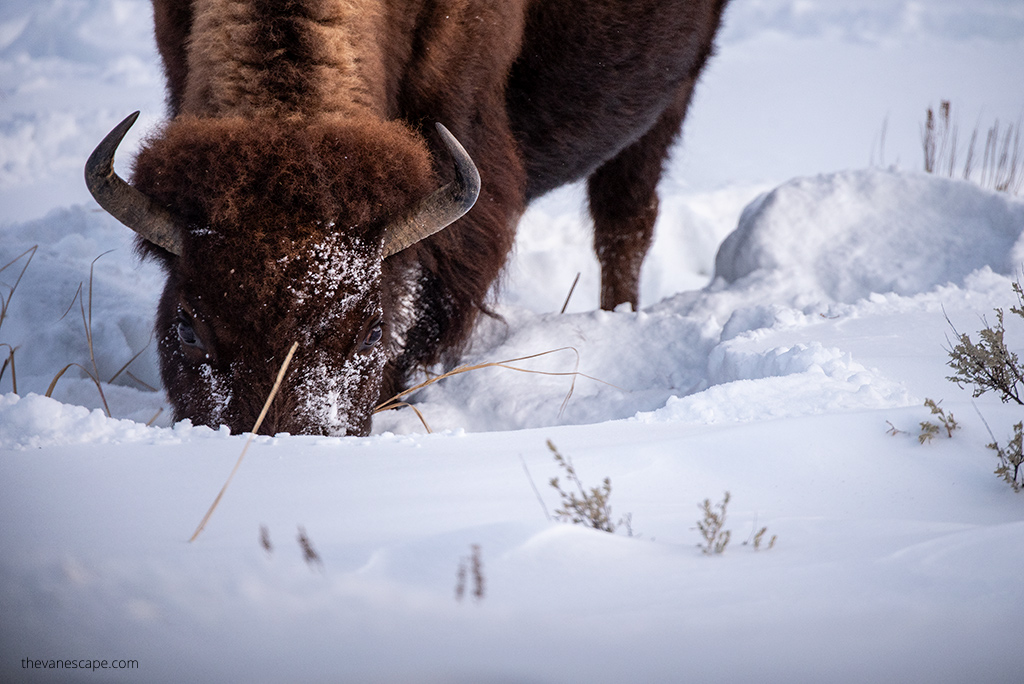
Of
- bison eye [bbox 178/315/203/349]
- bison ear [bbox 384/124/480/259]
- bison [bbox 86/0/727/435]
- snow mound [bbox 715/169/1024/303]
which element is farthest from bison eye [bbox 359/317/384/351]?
snow mound [bbox 715/169/1024/303]

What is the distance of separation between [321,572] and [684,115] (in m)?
4.26

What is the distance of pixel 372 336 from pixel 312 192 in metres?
0.47

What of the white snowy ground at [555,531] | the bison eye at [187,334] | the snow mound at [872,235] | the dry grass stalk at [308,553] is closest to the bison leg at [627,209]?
the snow mound at [872,235]

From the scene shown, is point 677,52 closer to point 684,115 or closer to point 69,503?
point 684,115

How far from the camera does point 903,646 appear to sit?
101 cm

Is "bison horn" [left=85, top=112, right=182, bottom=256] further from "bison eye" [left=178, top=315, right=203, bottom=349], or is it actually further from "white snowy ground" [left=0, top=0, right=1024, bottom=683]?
"white snowy ground" [left=0, top=0, right=1024, bottom=683]

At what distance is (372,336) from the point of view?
2.29m

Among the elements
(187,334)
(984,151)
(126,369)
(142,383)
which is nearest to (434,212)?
(187,334)

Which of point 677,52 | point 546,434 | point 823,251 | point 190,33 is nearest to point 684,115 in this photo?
point 677,52

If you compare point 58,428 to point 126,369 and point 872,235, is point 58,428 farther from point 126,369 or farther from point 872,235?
point 872,235

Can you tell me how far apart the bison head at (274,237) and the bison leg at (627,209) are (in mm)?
2635

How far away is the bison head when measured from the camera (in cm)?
200

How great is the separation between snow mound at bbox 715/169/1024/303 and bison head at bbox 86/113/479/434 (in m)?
2.48

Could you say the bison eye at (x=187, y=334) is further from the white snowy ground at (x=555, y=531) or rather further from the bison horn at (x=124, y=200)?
the white snowy ground at (x=555, y=531)
